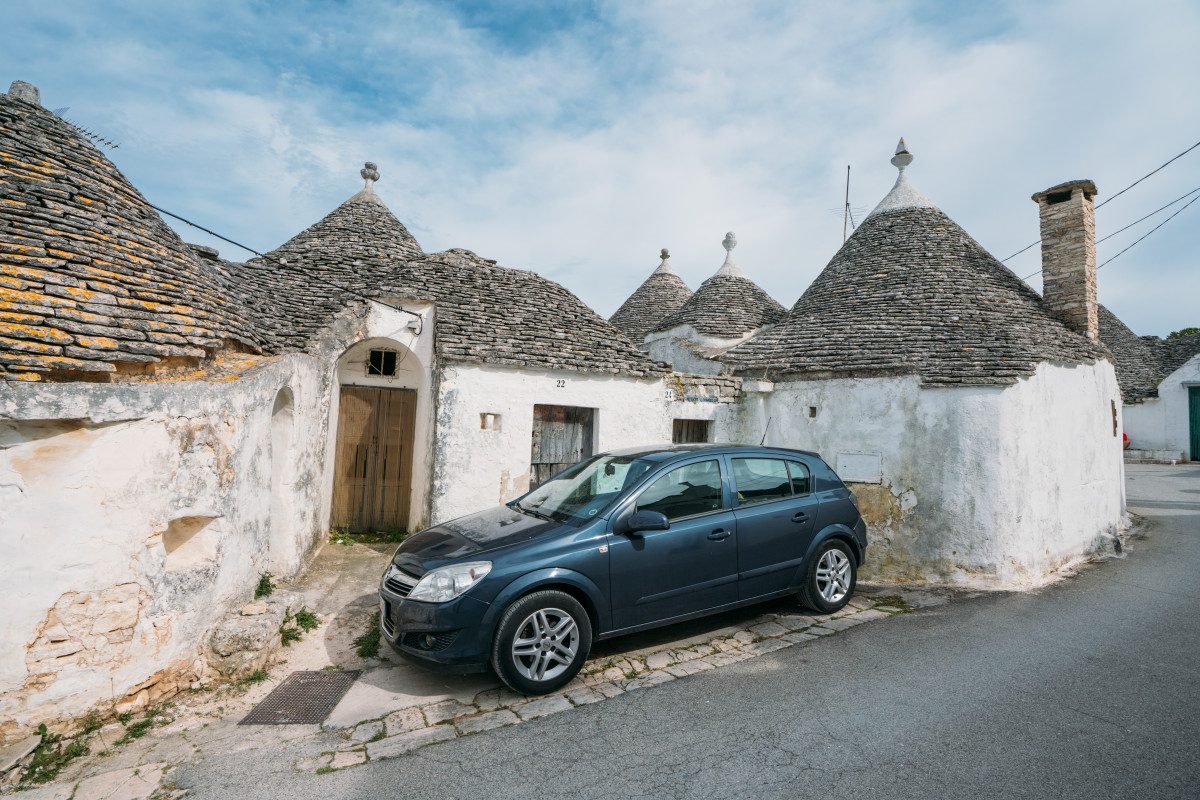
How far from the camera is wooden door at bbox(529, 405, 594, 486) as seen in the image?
9.49 metres

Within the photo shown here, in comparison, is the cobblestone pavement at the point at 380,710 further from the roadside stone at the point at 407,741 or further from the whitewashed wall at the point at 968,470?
the whitewashed wall at the point at 968,470

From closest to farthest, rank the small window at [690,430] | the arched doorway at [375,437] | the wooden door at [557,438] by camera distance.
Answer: the wooden door at [557,438], the arched doorway at [375,437], the small window at [690,430]

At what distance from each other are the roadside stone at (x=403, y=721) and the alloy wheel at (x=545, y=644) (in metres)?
0.78

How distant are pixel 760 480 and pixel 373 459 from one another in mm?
6964

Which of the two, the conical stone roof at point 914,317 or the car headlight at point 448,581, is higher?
the conical stone roof at point 914,317

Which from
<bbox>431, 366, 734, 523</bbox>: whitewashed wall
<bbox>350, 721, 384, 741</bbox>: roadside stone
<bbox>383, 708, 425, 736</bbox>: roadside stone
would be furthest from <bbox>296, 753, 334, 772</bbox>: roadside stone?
<bbox>431, 366, 734, 523</bbox>: whitewashed wall

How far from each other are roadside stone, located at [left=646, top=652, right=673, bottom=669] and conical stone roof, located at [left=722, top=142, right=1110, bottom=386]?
A: 5475 mm

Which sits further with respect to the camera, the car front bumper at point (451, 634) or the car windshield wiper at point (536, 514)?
the car windshield wiper at point (536, 514)

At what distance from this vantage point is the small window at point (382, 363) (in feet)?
33.2

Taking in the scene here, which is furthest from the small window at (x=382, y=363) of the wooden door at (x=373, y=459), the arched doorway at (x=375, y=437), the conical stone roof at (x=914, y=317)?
the conical stone roof at (x=914, y=317)

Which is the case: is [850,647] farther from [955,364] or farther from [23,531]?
[23,531]

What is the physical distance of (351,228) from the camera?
12633 mm

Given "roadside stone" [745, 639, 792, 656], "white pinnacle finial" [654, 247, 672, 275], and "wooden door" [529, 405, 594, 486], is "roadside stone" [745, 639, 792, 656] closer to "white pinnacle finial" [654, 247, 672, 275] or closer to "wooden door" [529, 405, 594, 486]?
"wooden door" [529, 405, 594, 486]

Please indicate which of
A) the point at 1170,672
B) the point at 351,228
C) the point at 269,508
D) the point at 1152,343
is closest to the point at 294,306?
the point at 269,508
